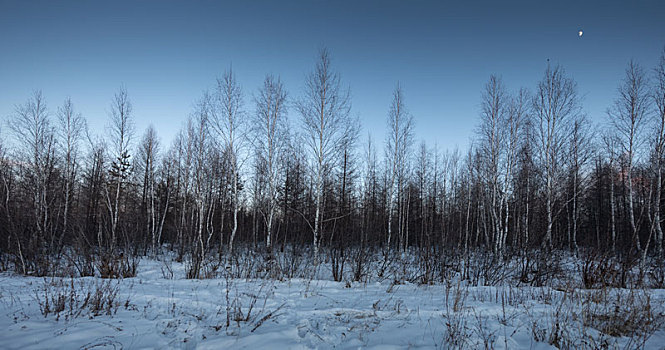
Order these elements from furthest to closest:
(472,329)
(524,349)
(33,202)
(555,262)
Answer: (33,202) → (555,262) → (472,329) → (524,349)

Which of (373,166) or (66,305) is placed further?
(373,166)

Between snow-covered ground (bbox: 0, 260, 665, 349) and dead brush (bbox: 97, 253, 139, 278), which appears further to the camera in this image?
dead brush (bbox: 97, 253, 139, 278)

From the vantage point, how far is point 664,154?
12.8 m

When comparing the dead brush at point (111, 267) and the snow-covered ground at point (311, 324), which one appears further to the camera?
the dead brush at point (111, 267)

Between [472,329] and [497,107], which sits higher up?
[497,107]

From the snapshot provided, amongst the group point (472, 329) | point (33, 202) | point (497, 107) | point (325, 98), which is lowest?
point (472, 329)

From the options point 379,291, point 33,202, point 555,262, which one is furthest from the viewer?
point 33,202

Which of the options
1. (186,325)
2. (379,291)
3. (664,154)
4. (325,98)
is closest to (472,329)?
(379,291)

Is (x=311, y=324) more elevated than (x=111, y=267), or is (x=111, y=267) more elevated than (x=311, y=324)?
(x=311, y=324)

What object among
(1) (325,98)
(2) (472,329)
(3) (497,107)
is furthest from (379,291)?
(3) (497,107)

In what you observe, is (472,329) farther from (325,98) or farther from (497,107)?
(497,107)

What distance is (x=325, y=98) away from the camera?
11.8 m

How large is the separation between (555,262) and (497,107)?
10225mm

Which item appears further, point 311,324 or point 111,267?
point 111,267
